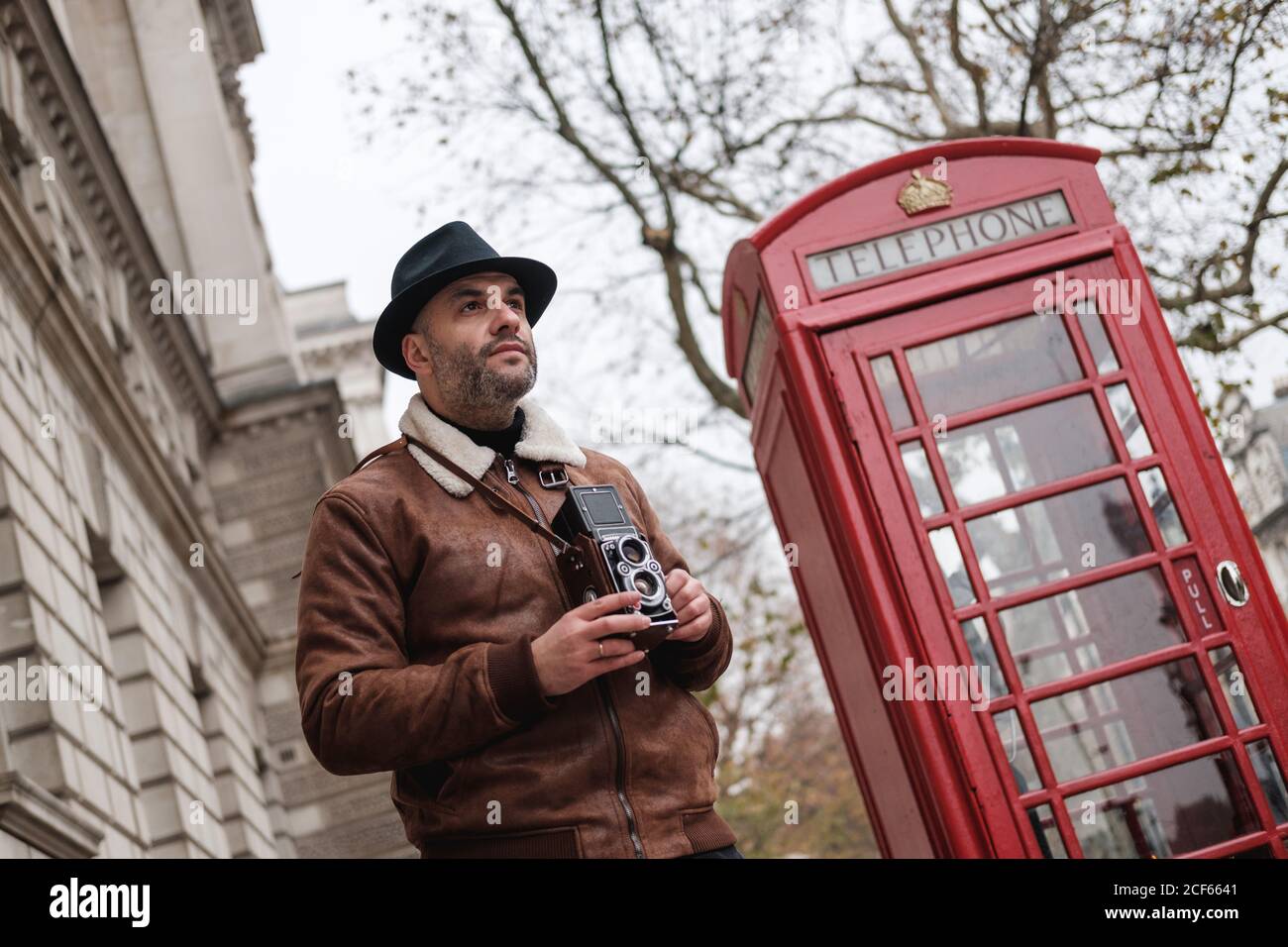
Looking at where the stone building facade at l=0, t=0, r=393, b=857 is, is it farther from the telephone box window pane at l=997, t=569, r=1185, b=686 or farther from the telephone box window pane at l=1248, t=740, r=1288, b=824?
the telephone box window pane at l=1248, t=740, r=1288, b=824

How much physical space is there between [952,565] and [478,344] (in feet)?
9.32

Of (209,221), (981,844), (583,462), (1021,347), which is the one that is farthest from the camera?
(209,221)

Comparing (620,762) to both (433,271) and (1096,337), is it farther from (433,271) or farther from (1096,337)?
(1096,337)

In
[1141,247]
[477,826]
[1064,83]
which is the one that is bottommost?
[477,826]

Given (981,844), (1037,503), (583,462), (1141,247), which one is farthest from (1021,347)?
(1141,247)

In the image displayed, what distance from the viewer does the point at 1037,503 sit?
553 cm

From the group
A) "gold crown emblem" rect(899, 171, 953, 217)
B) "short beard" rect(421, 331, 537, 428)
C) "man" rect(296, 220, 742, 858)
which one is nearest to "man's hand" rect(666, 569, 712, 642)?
"man" rect(296, 220, 742, 858)

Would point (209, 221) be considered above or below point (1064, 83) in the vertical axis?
above

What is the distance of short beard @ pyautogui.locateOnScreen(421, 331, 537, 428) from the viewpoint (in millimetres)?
3162

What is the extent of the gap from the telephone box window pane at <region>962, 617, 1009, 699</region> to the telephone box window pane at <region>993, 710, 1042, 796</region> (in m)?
0.10
